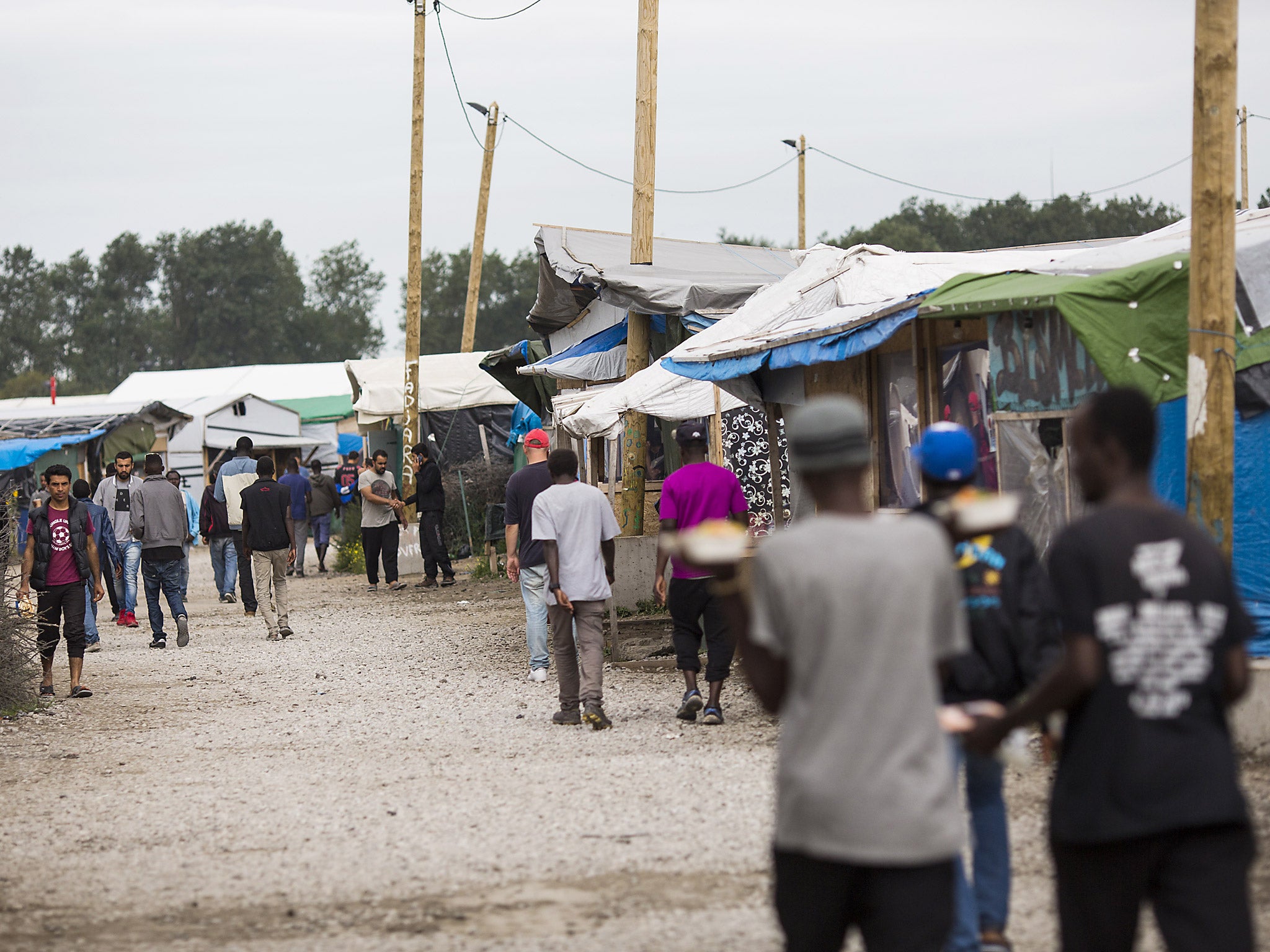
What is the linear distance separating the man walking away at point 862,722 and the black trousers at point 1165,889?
0.38 m

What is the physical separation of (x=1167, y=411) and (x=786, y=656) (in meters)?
5.16

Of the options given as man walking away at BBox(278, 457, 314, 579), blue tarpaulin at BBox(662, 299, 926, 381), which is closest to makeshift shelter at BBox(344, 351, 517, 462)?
man walking away at BBox(278, 457, 314, 579)

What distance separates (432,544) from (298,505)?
3876 mm

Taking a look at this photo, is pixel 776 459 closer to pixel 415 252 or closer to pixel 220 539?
pixel 220 539

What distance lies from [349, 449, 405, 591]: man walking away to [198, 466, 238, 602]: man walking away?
74.3 inches

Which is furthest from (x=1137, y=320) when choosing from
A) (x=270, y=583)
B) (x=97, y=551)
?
(x=270, y=583)

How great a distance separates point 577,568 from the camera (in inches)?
350

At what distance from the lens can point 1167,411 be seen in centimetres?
743

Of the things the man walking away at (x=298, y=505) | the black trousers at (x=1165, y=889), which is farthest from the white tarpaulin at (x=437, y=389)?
the black trousers at (x=1165, y=889)

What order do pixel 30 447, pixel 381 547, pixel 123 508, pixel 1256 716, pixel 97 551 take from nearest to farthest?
pixel 1256 716, pixel 97 551, pixel 123 508, pixel 381 547, pixel 30 447

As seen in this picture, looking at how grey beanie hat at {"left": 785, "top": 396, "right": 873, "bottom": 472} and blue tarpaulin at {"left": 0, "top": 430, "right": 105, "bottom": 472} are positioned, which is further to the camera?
blue tarpaulin at {"left": 0, "top": 430, "right": 105, "bottom": 472}

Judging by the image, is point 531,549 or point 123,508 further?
point 123,508

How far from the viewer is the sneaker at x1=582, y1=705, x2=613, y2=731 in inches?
349

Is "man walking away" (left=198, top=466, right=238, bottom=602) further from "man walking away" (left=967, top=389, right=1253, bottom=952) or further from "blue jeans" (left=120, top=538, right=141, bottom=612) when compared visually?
"man walking away" (left=967, top=389, right=1253, bottom=952)
